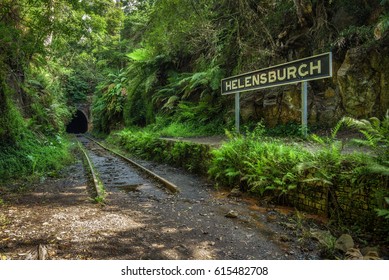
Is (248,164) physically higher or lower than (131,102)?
lower

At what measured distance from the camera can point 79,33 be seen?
27.7ft

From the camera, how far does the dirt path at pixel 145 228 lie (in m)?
3.29

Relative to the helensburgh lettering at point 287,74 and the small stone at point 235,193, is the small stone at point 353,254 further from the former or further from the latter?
→ the helensburgh lettering at point 287,74

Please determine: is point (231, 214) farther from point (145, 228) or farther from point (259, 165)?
point (145, 228)

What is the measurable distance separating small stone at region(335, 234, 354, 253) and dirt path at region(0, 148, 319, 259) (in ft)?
0.94

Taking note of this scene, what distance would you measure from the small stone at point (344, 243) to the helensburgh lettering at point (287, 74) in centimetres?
381

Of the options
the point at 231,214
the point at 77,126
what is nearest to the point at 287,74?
the point at 231,214

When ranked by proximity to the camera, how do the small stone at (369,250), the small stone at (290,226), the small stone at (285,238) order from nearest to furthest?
the small stone at (369,250)
the small stone at (285,238)
the small stone at (290,226)

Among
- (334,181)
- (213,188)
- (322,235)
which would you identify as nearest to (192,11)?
(213,188)

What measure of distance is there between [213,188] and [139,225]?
2.83 meters

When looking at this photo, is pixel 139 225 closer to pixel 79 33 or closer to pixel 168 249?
pixel 168 249

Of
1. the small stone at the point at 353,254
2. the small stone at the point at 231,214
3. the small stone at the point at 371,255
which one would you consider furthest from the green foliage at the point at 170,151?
the small stone at the point at 371,255
